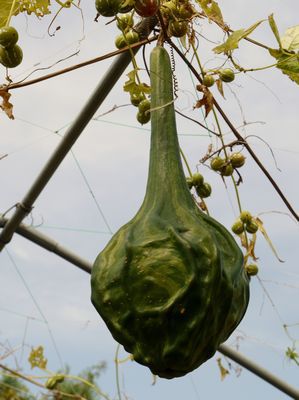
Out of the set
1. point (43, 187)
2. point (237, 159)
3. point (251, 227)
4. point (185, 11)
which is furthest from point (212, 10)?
point (43, 187)

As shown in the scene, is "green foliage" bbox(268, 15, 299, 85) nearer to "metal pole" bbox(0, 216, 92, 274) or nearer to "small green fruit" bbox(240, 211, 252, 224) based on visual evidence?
"small green fruit" bbox(240, 211, 252, 224)

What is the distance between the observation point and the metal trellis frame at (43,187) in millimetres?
1856

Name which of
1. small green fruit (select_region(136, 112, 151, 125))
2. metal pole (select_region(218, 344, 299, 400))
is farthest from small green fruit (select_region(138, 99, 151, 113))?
metal pole (select_region(218, 344, 299, 400))

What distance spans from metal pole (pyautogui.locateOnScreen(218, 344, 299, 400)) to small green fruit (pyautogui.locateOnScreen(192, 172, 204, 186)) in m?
1.05

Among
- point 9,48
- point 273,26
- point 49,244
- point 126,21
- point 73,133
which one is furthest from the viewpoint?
point 49,244

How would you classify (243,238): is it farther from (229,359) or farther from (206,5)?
(229,359)

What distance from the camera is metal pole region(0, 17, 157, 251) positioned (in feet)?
5.76

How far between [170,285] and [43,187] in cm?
132

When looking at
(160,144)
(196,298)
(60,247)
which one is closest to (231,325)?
(196,298)

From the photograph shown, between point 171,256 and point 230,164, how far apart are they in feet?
2.18

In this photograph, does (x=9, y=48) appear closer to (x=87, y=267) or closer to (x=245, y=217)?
(x=245, y=217)

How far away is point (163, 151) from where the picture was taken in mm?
1163

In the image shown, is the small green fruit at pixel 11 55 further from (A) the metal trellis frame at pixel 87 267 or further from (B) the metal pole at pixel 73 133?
(A) the metal trellis frame at pixel 87 267

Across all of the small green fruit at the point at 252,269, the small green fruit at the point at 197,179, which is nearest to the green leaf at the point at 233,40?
the small green fruit at the point at 197,179
